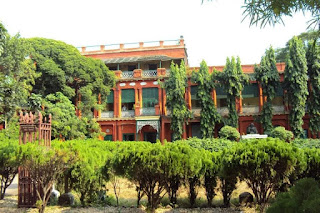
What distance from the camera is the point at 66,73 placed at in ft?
72.1

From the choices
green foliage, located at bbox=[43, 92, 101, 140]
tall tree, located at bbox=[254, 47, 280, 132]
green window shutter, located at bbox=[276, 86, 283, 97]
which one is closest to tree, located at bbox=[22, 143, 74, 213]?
green foliage, located at bbox=[43, 92, 101, 140]

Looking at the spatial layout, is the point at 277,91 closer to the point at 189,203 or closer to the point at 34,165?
the point at 189,203

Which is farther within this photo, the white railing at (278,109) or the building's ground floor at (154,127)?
the building's ground floor at (154,127)

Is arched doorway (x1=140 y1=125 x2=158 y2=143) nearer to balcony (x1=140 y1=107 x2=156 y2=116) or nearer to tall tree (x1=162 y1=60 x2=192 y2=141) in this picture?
balcony (x1=140 y1=107 x2=156 y2=116)

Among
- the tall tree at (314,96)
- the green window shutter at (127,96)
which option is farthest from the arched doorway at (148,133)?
the tall tree at (314,96)

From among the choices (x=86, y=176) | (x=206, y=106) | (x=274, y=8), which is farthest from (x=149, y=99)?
(x=274, y=8)

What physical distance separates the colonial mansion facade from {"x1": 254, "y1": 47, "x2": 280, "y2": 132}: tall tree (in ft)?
3.75

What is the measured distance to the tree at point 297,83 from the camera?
21.2 m

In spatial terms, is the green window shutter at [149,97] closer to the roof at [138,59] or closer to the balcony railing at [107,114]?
the roof at [138,59]

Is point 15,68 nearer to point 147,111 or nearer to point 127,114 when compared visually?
point 127,114

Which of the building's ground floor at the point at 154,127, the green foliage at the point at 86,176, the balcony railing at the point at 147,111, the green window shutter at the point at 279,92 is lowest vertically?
the green foliage at the point at 86,176

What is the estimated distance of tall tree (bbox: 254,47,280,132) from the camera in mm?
22062

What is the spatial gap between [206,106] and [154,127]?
4.67 m

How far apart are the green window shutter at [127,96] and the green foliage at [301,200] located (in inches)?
960
